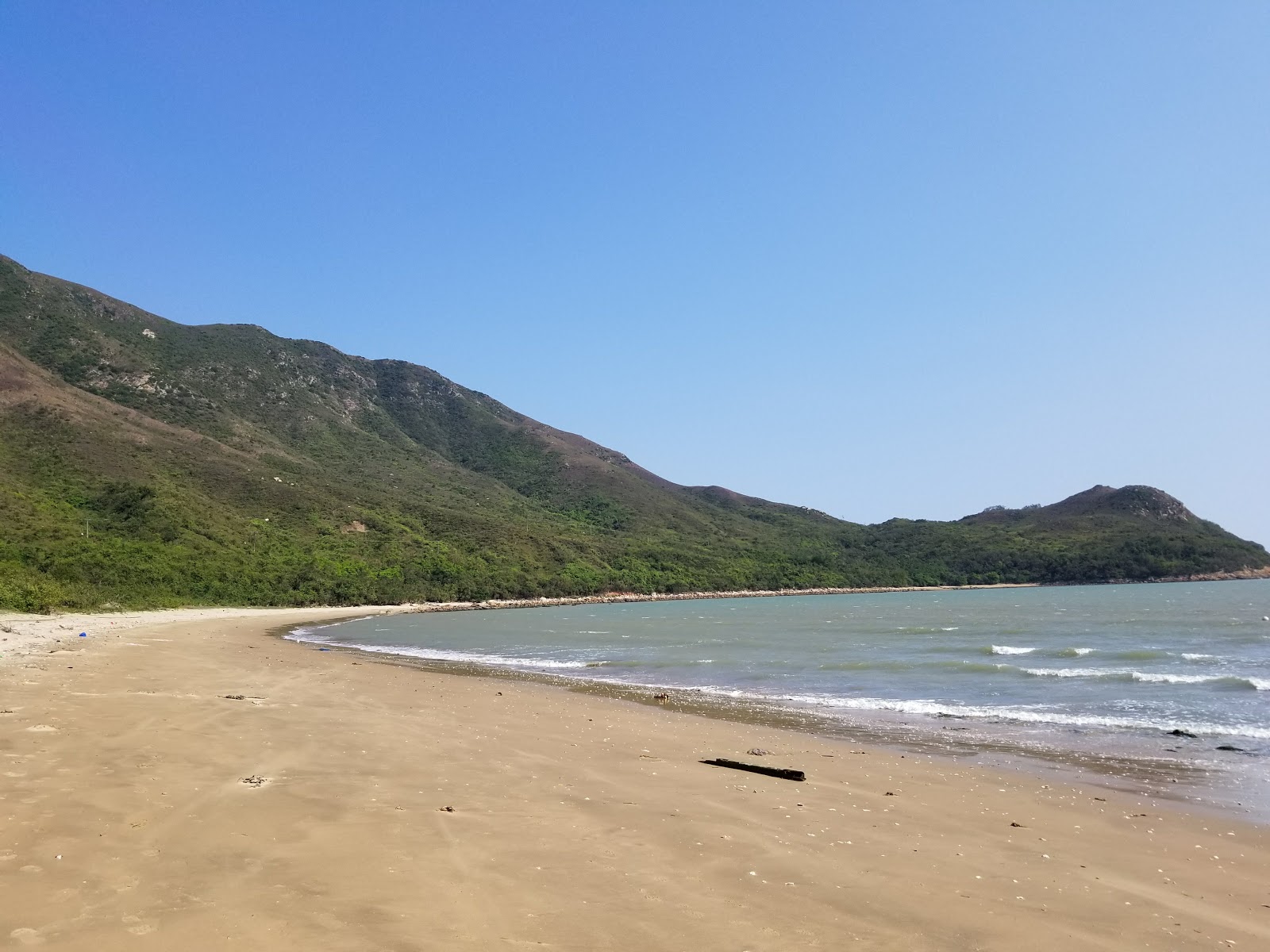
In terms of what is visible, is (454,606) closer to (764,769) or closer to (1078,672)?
(1078,672)

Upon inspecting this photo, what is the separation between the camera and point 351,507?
305 ft

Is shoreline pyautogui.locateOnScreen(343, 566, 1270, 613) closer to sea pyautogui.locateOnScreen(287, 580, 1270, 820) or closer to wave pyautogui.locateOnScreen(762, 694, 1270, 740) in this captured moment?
sea pyautogui.locateOnScreen(287, 580, 1270, 820)

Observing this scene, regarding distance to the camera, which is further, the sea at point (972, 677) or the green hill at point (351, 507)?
the green hill at point (351, 507)

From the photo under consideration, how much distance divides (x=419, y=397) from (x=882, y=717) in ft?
576

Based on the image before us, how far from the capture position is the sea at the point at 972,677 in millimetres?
12672

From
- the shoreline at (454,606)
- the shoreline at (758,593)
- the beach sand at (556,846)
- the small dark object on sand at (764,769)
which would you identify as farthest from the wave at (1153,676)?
the shoreline at (758,593)

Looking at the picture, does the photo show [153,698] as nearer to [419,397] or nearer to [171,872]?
[171,872]

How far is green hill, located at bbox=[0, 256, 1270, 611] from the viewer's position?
62219mm

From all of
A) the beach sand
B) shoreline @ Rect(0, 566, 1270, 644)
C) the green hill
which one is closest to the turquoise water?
the beach sand

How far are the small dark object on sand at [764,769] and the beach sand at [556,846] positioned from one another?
21 cm

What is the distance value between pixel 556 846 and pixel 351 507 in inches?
3650

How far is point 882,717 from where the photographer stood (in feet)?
54.0

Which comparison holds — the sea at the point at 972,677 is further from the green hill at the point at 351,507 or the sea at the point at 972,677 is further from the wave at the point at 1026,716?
the green hill at the point at 351,507

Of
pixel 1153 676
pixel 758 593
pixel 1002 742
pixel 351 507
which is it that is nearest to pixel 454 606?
pixel 351 507
